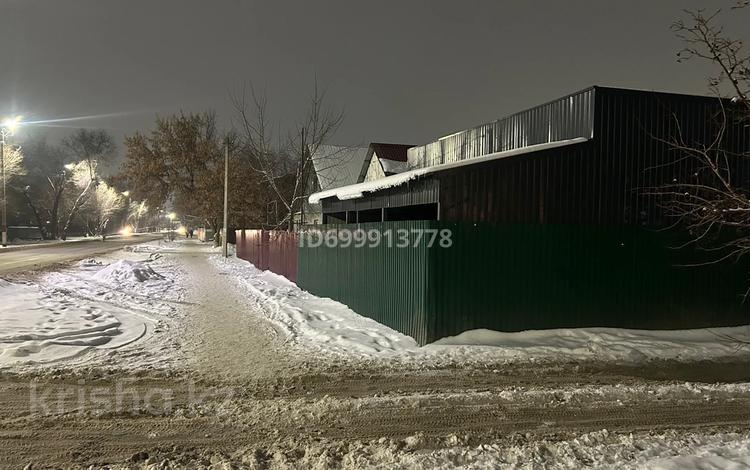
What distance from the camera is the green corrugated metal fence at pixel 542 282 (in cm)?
773

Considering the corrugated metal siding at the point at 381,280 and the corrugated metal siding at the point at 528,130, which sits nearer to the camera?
the corrugated metal siding at the point at 381,280

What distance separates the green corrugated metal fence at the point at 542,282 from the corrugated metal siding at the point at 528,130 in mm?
2353

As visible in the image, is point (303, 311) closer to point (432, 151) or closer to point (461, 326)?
point (461, 326)

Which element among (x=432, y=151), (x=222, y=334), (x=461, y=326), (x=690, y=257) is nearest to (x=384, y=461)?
(x=461, y=326)

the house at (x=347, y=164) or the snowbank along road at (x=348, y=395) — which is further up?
the house at (x=347, y=164)

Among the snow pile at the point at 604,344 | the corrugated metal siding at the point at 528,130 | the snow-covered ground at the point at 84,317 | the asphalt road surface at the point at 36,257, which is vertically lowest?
the snow pile at the point at 604,344

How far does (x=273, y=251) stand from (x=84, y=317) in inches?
398

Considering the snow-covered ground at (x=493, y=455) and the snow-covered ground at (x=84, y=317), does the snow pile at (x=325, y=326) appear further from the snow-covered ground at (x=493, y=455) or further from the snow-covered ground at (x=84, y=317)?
the snow-covered ground at (x=493, y=455)

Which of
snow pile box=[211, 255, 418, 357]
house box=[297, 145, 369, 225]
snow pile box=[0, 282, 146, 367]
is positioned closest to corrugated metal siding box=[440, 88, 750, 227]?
snow pile box=[211, 255, 418, 357]

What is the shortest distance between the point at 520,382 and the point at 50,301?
1004cm

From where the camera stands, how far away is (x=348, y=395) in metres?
5.25

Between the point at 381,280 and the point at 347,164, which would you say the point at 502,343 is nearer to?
the point at 381,280

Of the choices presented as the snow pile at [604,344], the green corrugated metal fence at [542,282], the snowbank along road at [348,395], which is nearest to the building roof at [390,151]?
the green corrugated metal fence at [542,282]

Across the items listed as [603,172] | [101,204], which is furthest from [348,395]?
[101,204]
